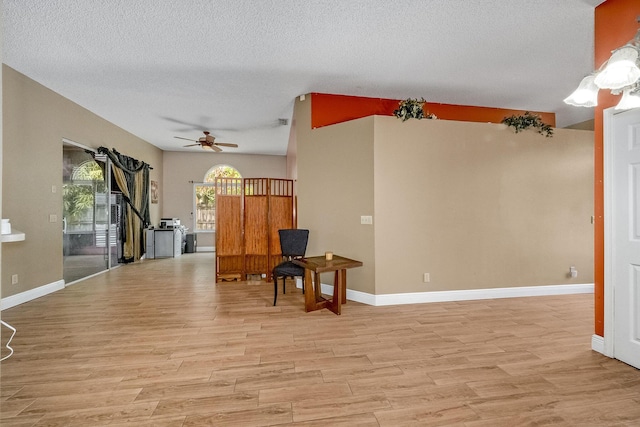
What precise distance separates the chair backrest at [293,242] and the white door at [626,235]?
352cm

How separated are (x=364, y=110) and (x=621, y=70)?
3.31 m

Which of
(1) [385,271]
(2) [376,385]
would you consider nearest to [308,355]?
(2) [376,385]

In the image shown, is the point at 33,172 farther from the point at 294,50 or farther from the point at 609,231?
the point at 609,231

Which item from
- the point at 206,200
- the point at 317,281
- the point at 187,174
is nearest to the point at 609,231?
the point at 317,281

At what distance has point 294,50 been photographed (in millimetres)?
3510

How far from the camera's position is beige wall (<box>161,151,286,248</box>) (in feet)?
30.5

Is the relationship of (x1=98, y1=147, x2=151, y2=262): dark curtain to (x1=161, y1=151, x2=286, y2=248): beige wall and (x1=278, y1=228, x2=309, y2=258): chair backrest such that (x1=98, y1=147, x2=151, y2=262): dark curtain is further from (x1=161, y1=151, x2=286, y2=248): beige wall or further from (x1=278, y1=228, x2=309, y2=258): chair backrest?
(x1=278, y1=228, x2=309, y2=258): chair backrest

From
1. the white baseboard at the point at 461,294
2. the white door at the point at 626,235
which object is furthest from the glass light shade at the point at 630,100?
the white baseboard at the point at 461,294

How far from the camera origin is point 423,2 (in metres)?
2.77

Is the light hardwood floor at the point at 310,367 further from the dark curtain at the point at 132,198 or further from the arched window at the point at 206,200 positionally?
the arched window at the point at 206,200

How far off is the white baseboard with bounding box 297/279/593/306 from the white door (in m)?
1.76

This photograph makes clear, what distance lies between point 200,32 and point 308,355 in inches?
139

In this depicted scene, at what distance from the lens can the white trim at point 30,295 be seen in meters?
3.89

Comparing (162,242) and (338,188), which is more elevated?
(338,188)
